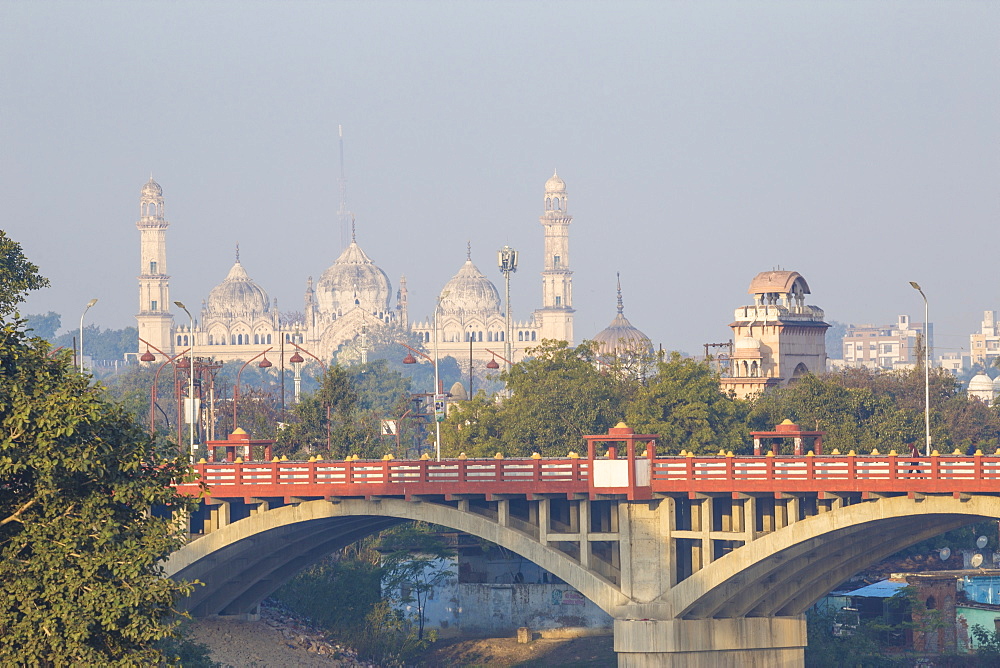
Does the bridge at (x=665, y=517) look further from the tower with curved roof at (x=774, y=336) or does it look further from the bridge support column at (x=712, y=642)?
the tower with curved roof at (x=774, y=336)

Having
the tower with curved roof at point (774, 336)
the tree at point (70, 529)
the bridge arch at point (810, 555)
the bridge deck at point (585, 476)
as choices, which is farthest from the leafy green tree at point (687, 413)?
the tree at point (70, 529)

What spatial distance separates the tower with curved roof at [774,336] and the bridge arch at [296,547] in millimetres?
49494

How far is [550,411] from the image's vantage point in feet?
314

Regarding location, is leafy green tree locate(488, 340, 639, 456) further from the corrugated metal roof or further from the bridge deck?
the bridge deck

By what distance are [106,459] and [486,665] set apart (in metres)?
41.9

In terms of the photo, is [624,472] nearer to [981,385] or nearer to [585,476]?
[585,476]


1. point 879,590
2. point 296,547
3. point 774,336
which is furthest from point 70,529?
point 774,336

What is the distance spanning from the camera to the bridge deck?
170 feet

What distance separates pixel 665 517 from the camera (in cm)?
5762

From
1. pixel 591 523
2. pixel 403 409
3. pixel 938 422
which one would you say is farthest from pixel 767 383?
pixel 591 523

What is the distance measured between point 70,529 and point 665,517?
26.9 m

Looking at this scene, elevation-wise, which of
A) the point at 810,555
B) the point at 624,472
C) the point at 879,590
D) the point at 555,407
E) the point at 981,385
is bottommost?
the point at 879,590

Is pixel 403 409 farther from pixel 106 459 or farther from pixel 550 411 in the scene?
pixel 106 459

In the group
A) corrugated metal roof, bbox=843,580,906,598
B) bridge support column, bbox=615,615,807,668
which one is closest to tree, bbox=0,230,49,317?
bridge support column, bbox=615,615,807,668
